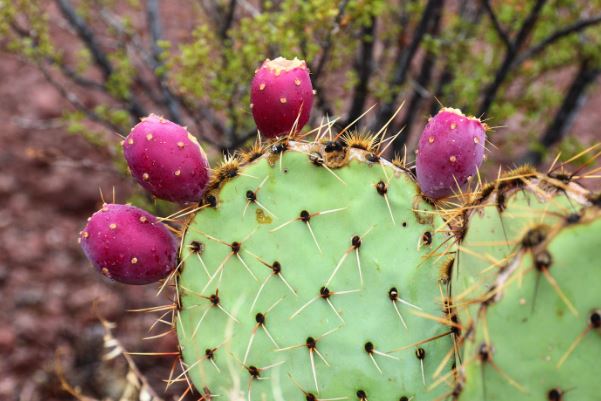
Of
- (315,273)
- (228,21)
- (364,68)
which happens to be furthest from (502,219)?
(228,21)

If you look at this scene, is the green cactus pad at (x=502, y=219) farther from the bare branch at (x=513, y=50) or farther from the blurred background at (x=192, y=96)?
the bare branch at (x=513, y=50)

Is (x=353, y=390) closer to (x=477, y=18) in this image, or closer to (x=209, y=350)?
(x=209, y=350)

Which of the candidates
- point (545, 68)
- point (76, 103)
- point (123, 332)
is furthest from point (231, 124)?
point (545, 68)

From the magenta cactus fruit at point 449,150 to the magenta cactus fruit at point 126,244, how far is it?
59 cm

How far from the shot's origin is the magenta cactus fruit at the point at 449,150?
4.59 feet

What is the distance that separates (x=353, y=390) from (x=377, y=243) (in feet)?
1.09

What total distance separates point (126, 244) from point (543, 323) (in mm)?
829

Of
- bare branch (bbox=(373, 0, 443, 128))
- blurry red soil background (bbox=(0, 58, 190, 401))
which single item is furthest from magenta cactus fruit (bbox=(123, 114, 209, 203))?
blurry red soil background (bbox=(0, 58, 190, 401))

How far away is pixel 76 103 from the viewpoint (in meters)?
2.93

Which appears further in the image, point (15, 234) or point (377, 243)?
point (15, 234)

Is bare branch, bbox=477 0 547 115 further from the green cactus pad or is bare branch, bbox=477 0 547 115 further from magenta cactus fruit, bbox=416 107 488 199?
the green cactus pad

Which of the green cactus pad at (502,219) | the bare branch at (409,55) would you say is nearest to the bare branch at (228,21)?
the bare branch at (409,55)

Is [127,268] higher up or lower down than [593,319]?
lower down

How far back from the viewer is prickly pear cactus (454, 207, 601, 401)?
1.07 metres
